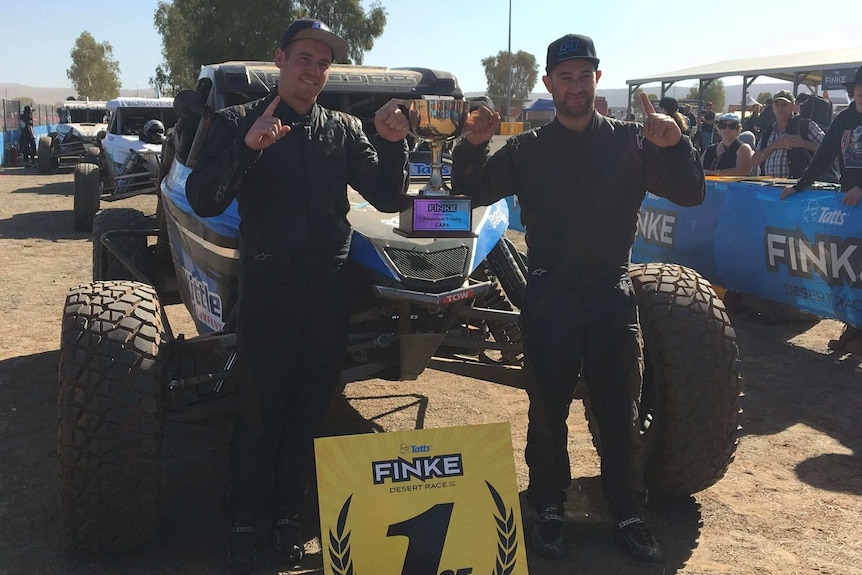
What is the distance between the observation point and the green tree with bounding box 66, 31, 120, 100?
7512cm

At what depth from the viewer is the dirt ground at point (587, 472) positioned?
3.25 metres

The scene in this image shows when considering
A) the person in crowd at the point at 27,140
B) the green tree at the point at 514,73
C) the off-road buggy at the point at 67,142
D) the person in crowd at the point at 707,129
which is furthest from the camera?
the green tree at the point at 514,73

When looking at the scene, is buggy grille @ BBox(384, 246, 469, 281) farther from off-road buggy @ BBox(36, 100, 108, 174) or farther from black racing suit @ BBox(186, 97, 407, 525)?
off-road buggy @ BBox(36, 100, 108, 174)

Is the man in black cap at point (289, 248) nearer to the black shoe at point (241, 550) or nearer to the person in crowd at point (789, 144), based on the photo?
the black shoe at point (241, 550)

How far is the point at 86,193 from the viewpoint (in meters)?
11.8

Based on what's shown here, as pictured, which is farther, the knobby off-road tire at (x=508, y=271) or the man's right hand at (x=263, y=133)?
the knobby off-road tire at (x=508, y=271)

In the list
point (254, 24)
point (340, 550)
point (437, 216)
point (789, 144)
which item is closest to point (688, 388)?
point (437, 216)

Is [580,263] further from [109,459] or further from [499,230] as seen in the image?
[109,459]

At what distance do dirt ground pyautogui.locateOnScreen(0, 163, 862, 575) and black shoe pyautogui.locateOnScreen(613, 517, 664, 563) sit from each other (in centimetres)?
4

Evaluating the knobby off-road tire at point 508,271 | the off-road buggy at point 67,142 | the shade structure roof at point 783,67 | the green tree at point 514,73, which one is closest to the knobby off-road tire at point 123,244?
the knobby off-road tire at point 508,271

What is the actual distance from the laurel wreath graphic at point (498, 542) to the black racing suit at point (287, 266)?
59 centimetres

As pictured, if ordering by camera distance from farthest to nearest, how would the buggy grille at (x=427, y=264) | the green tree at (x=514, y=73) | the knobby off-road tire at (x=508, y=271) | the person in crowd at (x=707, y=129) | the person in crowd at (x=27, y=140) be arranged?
the green tree at (x=514, y=73) → the person in crowd at (x=27, y=140) → the person in crowd at (x=707, y=129) → the knobby off-road tire at (x=508, y=271) → the buggy grille at (x=427, y=264)

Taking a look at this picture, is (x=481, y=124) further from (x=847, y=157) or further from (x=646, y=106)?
(x=847, y=157)

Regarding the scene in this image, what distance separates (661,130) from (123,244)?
3.98 m
